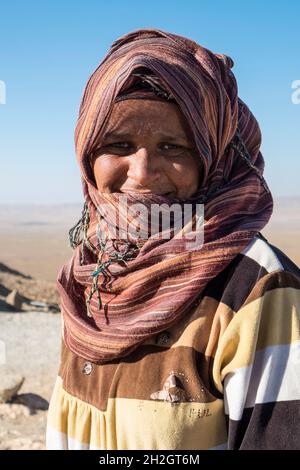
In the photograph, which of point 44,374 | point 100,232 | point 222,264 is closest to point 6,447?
point 44,374

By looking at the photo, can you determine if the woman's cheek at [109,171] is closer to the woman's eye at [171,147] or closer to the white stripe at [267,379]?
the woman's eye at [171,147]

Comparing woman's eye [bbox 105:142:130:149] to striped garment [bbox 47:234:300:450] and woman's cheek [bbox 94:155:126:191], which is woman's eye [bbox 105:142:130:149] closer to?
woman's cheek [bbox 94:155:126:191]

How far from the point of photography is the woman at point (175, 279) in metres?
1.37

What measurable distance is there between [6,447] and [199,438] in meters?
3.80

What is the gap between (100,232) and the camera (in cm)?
177

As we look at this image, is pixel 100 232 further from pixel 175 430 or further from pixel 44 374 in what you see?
pixel 44 374

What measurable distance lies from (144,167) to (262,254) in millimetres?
407

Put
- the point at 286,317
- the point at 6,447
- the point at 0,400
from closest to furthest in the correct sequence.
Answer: the point at 286,317 → the point at 6,447 → the point at 0,400

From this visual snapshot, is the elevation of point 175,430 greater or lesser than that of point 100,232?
lesser

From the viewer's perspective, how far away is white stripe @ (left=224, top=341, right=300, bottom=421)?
1328mm

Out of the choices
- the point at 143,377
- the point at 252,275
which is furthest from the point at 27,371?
the point at 252,275

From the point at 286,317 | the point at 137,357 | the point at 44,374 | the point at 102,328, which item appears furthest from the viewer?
the point at 44,374

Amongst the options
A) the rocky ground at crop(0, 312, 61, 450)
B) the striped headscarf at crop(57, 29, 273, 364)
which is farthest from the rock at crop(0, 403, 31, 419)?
the striped headscarf at crop(57, 29, 273, 364)

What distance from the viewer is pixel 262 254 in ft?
4.72
